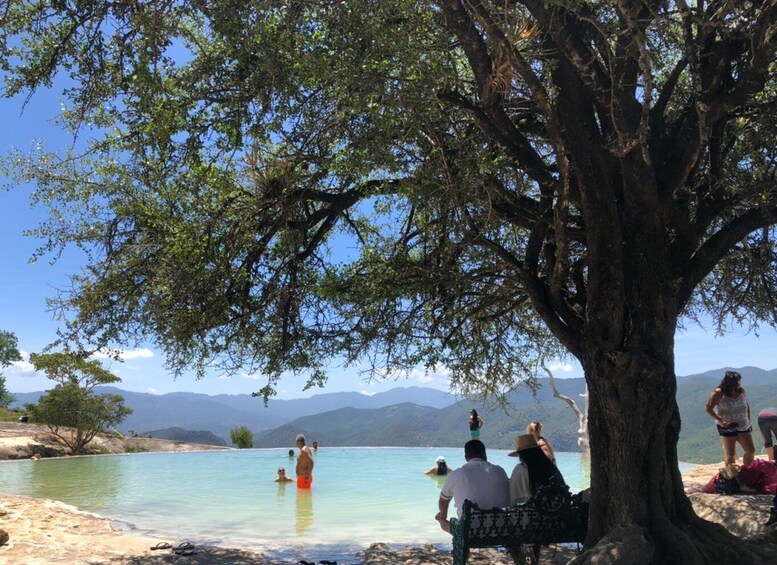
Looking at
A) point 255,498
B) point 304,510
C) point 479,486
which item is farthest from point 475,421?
point 479,486

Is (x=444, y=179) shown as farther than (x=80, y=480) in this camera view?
No

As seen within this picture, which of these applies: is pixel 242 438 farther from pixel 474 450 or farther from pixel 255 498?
pixel 474 450

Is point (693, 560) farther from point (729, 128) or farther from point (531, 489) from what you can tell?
point (729, 128)

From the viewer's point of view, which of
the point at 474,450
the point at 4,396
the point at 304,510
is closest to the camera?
the point at 474,450

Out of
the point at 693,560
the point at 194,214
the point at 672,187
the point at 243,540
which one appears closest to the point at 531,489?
the point at 693,560

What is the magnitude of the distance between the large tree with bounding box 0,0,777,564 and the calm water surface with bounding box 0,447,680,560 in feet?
10.5

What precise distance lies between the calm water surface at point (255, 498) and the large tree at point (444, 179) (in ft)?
10.5

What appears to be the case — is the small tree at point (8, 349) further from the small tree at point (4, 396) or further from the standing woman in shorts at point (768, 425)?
the standing woman in shorts at point (768, 425)

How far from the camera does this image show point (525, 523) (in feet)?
15.8

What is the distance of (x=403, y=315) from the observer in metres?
8.01

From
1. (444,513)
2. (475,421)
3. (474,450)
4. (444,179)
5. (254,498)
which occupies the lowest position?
(254,498)

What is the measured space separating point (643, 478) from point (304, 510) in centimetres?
931

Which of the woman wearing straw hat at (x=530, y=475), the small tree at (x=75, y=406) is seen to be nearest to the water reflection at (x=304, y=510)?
the woman wearing straw hat at (x=530, y=475)

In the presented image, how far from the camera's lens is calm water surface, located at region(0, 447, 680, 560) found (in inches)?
377
